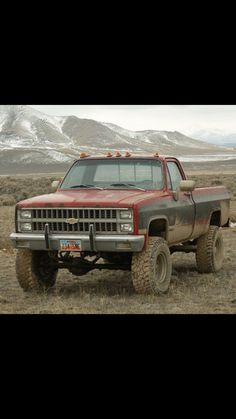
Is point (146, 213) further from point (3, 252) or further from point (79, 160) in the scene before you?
point (3, 252)

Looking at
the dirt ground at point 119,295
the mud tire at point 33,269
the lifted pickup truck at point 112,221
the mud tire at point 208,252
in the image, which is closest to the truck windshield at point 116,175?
the lifted pickup truck at point 112,221

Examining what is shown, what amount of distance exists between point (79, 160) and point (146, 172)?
1106 millimetres

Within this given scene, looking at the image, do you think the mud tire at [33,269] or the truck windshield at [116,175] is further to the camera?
the truck windshield at [116,175]

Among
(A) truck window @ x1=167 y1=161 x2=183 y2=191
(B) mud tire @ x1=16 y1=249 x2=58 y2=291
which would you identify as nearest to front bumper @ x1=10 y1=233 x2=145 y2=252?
(B) mud tire @ x1=16 y1=249 x2=58 y2=291

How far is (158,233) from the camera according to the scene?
9.62m

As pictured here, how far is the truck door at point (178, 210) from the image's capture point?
9.63m

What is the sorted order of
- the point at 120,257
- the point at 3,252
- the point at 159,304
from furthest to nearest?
the point at 3,252 → the point at 120,257 → the point at 159,304

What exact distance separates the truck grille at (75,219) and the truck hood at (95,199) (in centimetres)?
7

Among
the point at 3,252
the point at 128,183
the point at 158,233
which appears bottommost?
the point at 3,252

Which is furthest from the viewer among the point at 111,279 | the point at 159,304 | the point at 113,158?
the point at 111,279

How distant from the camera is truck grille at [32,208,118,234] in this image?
860 cm

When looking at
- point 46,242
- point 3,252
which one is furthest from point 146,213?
point 3,252

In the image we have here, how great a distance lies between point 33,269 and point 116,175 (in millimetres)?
1736

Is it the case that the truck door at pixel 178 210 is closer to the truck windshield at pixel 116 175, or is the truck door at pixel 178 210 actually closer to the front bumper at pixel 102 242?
the truck windshield at pixel 116 175
